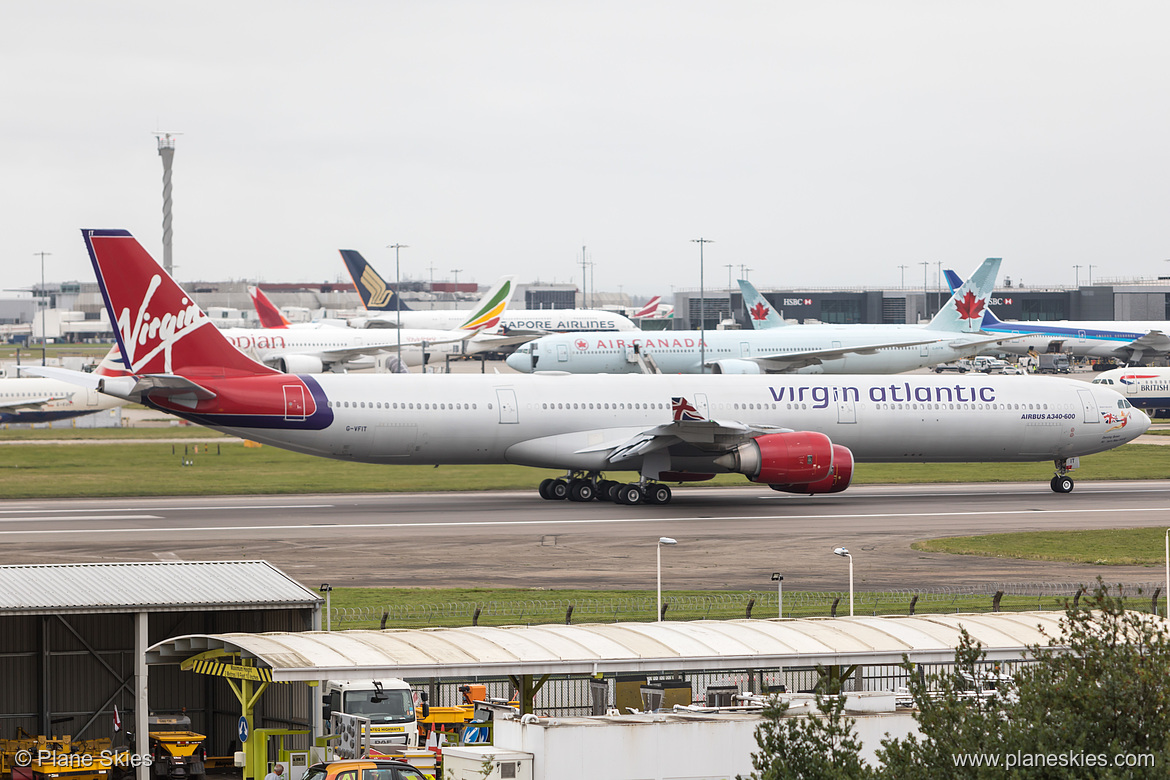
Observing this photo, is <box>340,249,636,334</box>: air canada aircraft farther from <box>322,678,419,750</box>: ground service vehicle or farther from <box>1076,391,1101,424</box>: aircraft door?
<box>322,678,419,750</box>: ground service vehicle

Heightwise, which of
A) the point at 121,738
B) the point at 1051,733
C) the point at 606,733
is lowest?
the point at 121,738

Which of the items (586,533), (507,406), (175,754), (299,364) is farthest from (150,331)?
(299,364)

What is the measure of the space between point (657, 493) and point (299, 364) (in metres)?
57.1

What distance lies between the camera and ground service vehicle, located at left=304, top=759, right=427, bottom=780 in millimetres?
15664

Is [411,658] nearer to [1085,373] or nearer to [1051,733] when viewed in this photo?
[1051,733]

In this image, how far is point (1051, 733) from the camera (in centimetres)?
1147

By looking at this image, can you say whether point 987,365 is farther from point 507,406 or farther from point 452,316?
point 507,406

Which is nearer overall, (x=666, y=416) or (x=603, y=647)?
(x=603, y=647)

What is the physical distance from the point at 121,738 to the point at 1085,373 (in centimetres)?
10970

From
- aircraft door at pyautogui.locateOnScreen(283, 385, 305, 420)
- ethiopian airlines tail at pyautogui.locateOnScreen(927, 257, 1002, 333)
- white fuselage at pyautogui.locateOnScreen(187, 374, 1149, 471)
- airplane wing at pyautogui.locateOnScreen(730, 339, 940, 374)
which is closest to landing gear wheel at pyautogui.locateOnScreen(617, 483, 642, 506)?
white fuselage at pyautogui.locateOnScreen(187, 374, 1149, 471)

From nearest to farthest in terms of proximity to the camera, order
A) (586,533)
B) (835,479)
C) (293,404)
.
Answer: (586,533) → (293,404) → (835,479)

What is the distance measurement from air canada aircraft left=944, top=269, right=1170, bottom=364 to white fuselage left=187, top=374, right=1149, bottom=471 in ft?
221

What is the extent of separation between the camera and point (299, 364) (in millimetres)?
96625

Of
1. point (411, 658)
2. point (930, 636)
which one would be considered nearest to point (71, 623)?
point (411, 658)
